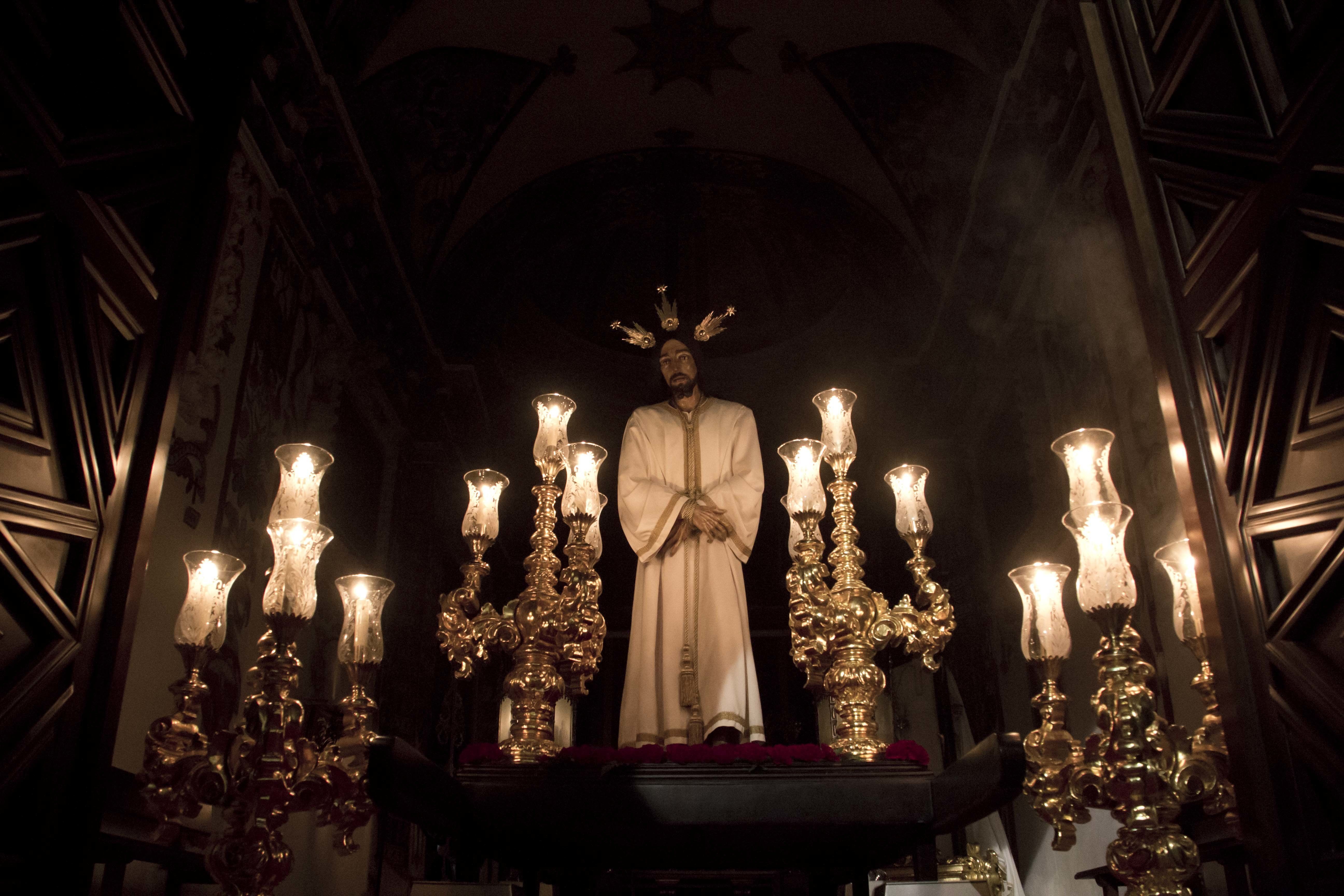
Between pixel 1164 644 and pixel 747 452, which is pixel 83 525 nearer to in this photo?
pixel 747 452

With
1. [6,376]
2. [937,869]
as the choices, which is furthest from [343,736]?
[937,869]

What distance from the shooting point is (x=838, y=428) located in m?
4.81

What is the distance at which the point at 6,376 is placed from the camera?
2.63m

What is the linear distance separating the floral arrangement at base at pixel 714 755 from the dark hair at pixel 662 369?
331 centimetres

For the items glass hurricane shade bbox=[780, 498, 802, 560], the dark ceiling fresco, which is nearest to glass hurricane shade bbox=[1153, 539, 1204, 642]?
glass hurricane shade bbox=[780, 498, 802, 560]

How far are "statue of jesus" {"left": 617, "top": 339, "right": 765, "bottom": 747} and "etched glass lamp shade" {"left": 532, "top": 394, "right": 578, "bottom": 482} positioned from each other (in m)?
1.41

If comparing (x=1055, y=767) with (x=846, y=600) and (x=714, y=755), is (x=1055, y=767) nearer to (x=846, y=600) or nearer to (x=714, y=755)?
(x=846, y=600)

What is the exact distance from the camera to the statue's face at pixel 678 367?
693 cm

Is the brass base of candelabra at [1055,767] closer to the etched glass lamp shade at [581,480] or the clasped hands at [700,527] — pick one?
the etched glass lamp shade at [581,480]

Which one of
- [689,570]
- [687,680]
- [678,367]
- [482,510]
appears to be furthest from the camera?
[678,367]

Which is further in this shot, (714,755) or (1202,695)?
(714,755)

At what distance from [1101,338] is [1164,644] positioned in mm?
1910

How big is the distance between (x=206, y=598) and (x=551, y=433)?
1710mm

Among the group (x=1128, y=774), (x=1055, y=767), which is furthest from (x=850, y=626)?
(x=1128, y=774)
